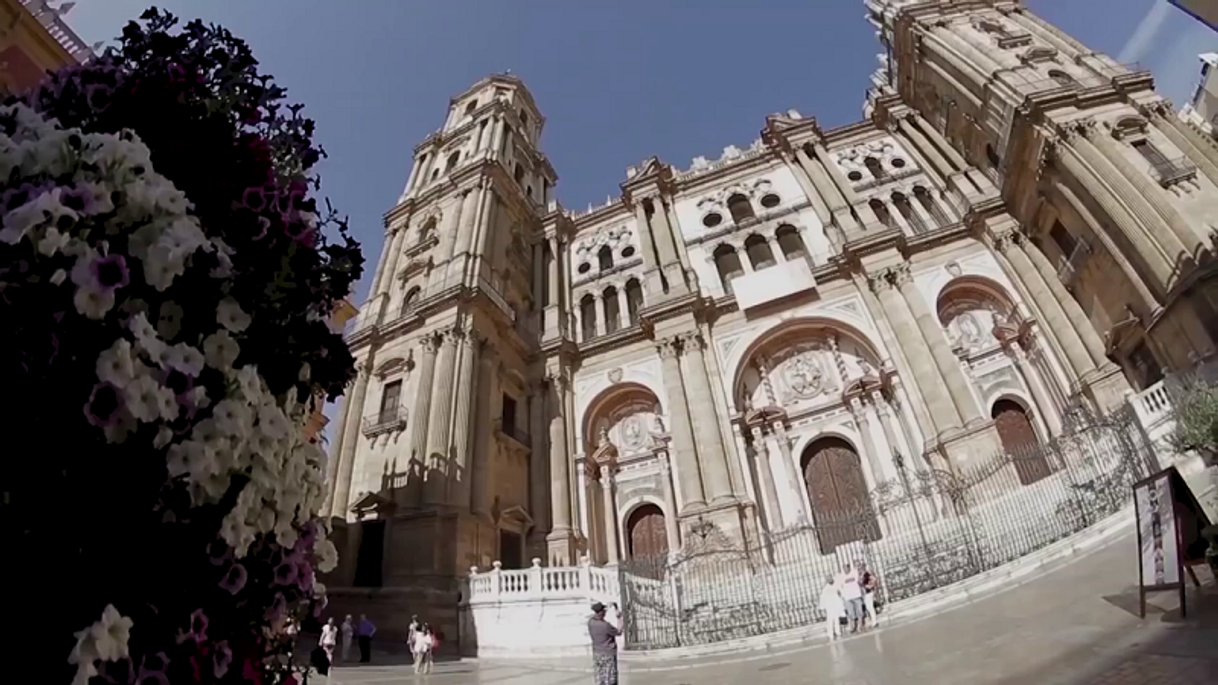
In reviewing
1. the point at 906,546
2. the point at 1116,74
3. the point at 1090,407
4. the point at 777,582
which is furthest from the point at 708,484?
the point at 1116,74

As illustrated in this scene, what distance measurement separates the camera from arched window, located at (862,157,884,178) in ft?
85.1

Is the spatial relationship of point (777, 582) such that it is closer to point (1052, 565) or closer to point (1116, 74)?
point (1052, 565)

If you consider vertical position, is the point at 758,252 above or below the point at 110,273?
above

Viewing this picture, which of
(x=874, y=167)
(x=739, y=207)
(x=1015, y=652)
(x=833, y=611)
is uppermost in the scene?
(x=874, y=167)

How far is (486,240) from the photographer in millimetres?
23484

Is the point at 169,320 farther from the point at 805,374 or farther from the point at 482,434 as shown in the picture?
the point at 805,374

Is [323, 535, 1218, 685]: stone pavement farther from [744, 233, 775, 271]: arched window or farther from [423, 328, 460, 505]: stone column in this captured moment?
[744, 233, 775, 271]: arched window

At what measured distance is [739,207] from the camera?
27.1 meters

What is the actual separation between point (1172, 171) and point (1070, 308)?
4.41 meters

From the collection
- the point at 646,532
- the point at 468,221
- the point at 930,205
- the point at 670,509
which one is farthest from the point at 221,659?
the point at 930,205

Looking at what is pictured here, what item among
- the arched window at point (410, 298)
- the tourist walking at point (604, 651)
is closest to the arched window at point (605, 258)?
the arched window at point (410, 298)

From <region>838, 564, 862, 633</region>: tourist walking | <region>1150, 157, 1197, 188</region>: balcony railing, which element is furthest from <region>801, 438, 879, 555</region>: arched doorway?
<region>1150, 157, 1197, 188</region>: balcony railing

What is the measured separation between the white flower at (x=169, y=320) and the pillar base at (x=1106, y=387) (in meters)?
20.1

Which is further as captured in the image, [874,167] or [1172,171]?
[874,167]
